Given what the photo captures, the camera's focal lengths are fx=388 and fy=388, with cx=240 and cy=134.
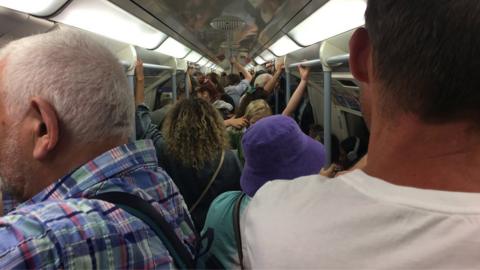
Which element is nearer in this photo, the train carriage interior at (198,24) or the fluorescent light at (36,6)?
the fluorescent light at (36,6)

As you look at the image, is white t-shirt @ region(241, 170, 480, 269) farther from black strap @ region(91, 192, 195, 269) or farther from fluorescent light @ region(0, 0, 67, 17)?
fluorescent light @ region(0, 0, 67, 17)

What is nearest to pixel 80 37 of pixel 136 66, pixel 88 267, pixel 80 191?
pixel 80 191

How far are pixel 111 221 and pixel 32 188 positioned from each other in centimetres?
27

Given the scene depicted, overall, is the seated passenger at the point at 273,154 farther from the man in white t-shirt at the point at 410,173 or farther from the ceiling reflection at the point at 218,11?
the ceiling reflection at the point at 218,11

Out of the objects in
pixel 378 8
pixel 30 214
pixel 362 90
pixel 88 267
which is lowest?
pixel 88 267

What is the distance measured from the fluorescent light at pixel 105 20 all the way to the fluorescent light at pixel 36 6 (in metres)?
0.13

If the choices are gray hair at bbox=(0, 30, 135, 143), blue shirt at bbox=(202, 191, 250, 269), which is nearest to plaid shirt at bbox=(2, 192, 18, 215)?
gray hair at bbox=(0, 30, 135, 143)

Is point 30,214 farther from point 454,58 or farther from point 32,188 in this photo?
point 454,58

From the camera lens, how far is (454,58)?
0.60 meters

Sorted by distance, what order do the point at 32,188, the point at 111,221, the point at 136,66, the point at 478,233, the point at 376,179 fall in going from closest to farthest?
the point at 478,233 → the point at 376,179 → the point at 111,221 → the point at 32,188 → the point at 136,66

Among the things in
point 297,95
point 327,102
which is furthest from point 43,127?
point 297,95

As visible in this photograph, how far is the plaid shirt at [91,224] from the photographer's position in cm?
66

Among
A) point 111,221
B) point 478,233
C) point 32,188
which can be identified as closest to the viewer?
point 478,233

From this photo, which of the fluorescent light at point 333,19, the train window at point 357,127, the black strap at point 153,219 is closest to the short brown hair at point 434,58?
the black strap at point 153,219
